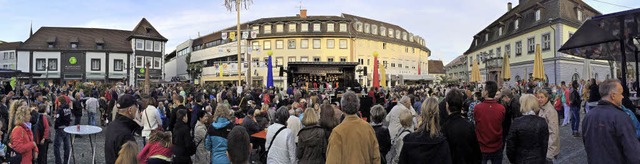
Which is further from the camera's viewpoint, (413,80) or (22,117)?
(413,80)

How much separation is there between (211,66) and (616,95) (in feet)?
182

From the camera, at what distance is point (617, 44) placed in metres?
7.13

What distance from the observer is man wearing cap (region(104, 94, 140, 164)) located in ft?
14.0

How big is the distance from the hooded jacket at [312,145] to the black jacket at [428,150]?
4.01 feet

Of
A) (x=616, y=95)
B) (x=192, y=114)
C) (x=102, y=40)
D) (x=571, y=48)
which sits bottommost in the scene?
(x=192, y=114)

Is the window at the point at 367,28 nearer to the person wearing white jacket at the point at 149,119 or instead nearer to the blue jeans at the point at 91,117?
the blue jeans at the point at 91,117

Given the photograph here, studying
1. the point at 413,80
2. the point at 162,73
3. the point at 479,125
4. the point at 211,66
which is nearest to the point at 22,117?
the point at 479,125

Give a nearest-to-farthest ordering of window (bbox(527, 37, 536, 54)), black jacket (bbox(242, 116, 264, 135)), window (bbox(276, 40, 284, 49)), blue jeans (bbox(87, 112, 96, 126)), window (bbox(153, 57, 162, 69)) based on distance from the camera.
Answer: black jacket (bbox(242, 116, 264, 135))
blue jeans (bbox(87, 112, 96, 126))
window (bbox(527, 37, 536, 54))
window (bbox(276, 40, 284, 49))
window (bbox(153, 57, 162, 69))

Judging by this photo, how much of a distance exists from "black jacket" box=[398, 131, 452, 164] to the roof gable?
206 ft

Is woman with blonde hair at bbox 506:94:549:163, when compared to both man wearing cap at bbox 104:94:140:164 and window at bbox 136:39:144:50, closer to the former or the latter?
man wearing cap at bbox 104:94:140:164

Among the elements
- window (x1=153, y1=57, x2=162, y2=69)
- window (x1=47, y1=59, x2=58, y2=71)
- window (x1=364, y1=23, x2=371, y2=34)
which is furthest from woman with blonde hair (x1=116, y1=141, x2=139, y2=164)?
window (x1=47, y1=59, x2=58, y2=71)

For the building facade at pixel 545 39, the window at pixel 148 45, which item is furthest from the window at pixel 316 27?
the window at pixel 148 45

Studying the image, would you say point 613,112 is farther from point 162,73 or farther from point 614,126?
point 162,73

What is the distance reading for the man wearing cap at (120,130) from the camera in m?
4.27
